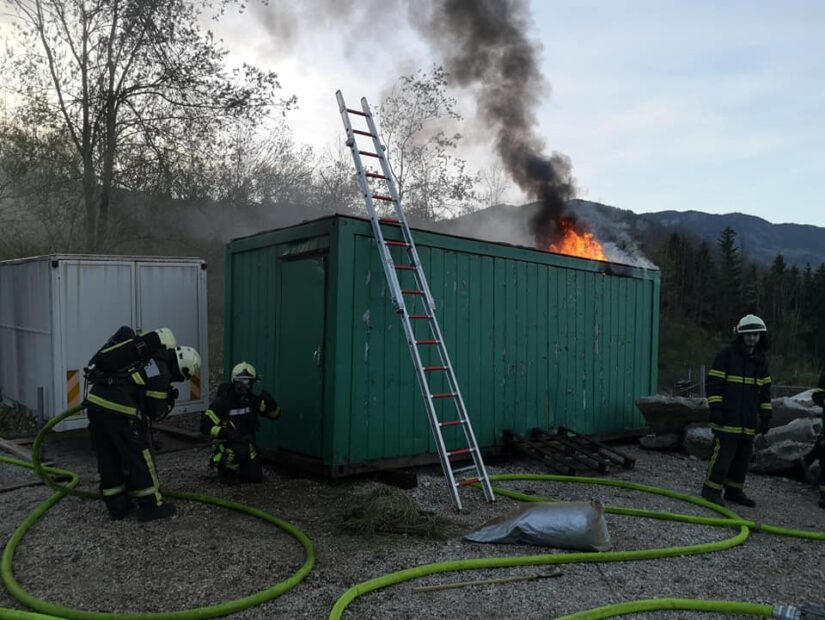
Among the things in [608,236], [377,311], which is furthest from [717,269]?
[377,311]

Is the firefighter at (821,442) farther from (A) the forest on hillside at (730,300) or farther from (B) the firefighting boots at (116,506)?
(A) the forest on hillside at (730,300)

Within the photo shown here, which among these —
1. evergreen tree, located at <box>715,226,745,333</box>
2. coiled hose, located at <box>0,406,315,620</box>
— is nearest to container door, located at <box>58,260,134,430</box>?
coiled hose, located at <box>0,406,315,620</box>

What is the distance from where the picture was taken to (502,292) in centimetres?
771

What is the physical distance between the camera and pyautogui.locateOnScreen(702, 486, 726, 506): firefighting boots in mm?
6168

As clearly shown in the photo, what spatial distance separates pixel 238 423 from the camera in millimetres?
6148

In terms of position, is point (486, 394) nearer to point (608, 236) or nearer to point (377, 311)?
point (377, 311)

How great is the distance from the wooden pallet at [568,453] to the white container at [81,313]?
4242mm

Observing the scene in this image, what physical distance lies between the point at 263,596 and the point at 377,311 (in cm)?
331

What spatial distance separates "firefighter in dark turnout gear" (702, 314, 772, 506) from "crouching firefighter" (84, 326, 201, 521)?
4995mm

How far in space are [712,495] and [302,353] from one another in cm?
426

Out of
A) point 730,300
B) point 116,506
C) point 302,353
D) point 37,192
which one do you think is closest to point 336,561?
point 116,506

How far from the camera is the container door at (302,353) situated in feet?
20.9

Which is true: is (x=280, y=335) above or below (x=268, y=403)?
above

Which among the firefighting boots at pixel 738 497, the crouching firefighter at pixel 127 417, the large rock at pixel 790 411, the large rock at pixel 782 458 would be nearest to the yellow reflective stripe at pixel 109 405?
the crouching firefighter at pixel 127 417
